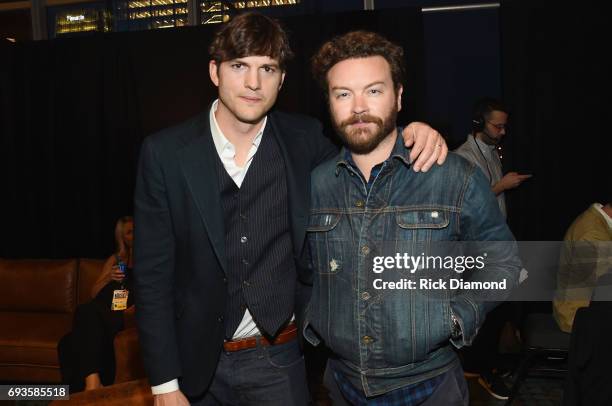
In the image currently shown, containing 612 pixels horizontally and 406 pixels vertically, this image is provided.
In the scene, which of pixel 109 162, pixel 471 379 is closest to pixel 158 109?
pixel 109 162

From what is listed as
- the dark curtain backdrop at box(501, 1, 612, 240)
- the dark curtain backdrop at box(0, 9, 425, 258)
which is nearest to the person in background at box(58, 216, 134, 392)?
the dark curtain backdrop at box(0, 9, 425, 258)

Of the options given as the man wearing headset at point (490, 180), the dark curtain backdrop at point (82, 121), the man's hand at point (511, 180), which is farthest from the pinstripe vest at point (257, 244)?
the dark curtain backdrop at point (82, 121)

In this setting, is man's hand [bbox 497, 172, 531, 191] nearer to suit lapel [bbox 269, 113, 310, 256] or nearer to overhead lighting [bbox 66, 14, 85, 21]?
suit lapel [bbox 269, 113, 310, 256]

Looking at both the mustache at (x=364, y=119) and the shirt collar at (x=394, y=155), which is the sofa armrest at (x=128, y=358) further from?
the mustache at (x=364, y=119)

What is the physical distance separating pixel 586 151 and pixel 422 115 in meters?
1.24

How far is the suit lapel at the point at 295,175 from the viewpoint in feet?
5.53

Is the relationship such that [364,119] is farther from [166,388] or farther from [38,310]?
[38,310]

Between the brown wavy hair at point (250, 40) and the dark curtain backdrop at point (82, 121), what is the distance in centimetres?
321

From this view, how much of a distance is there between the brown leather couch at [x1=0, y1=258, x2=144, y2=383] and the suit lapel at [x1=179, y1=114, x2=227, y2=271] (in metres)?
2.51

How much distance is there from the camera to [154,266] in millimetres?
1626

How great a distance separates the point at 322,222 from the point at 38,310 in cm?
397

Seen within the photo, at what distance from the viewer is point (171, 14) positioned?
5094 mm

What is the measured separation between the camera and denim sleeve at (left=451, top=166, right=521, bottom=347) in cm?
157

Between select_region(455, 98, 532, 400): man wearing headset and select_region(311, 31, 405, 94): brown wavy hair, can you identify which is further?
select_region(455, 98, 532, 400): man wearing headset
